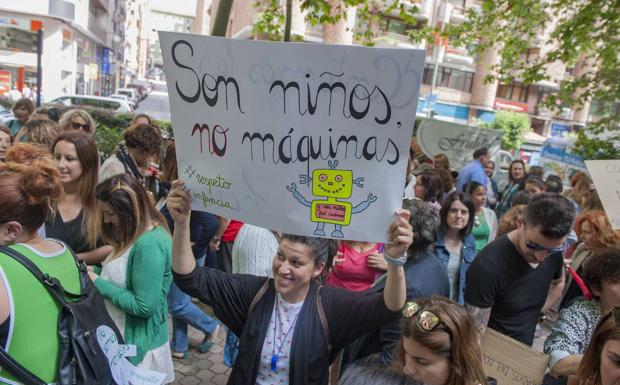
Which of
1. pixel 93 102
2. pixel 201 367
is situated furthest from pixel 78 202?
pixel 93 102

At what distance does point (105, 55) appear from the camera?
41688 mm

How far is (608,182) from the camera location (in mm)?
2504

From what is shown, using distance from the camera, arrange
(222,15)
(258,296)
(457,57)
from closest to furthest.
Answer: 1. (258,296)
2. (222,15)
3. (457,57)

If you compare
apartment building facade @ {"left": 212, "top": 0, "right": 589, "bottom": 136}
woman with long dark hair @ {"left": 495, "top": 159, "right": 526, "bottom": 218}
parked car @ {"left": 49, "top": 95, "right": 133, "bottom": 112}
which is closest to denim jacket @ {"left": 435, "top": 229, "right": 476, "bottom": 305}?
woman with long dark hair @ {"left": 495, "top": 159, "right": 526, "bottom": 218}

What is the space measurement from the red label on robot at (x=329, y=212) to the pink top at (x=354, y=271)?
1.31 meters

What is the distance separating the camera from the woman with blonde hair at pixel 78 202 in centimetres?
283

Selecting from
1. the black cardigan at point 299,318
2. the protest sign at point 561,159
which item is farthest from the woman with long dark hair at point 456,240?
the protest sign at point 561,159

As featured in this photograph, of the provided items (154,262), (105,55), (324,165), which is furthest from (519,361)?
(105,55)

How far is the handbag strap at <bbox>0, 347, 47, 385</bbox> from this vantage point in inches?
60.1

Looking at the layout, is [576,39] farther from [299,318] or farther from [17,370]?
[17,370]

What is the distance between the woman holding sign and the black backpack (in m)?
0.39

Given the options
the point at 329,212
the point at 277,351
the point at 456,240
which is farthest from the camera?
the point at 456,240

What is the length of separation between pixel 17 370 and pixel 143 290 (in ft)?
2.69

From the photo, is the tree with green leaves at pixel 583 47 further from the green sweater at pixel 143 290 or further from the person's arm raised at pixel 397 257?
the green sweater at pixel 143 290
